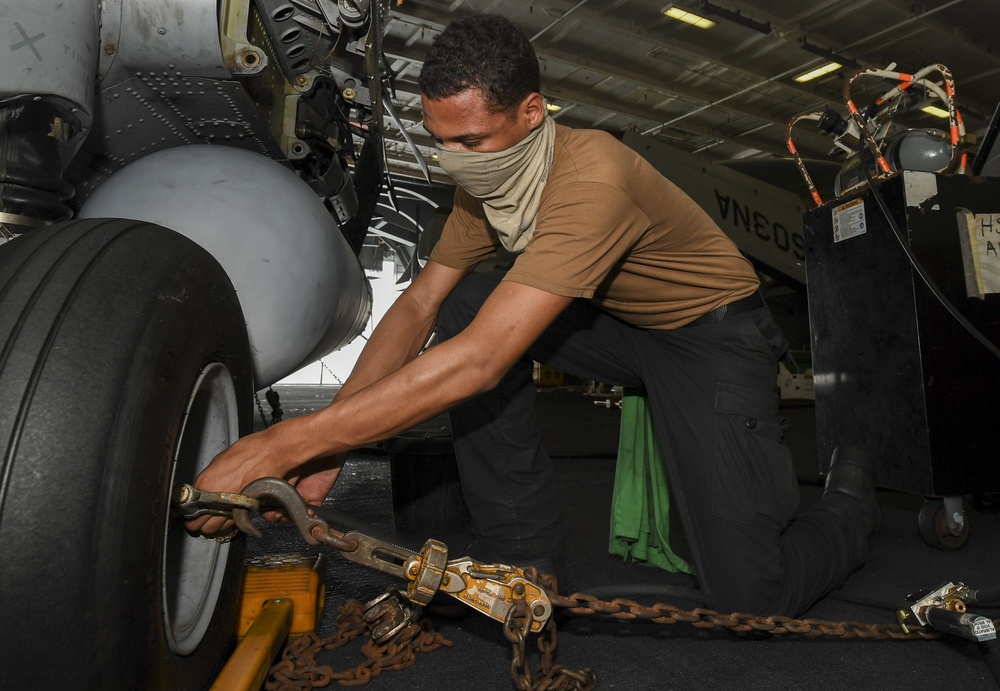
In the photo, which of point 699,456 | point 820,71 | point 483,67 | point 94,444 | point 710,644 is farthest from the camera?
point 820,71

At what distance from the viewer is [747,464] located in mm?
1386

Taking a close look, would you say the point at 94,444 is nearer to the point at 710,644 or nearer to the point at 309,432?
the point at 309,432

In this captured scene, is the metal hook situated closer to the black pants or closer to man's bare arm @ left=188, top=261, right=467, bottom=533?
man's bare arm @ left=188, top=261, right=467, bottom=533

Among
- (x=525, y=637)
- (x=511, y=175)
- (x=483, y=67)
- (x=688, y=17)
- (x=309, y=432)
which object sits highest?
(x=688, y=17)

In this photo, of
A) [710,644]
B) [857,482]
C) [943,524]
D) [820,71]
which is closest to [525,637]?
[710,644]

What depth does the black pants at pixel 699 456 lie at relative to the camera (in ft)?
4.52

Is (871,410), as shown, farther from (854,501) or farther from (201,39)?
(201,39)

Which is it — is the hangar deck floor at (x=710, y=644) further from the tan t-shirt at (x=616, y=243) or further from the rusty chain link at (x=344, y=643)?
the tan t-shirt at (x=616, y=243)

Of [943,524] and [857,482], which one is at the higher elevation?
[857,482]

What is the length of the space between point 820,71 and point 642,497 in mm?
9756

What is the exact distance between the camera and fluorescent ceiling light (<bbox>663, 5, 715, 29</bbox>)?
8328mm

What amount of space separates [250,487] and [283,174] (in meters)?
0.84

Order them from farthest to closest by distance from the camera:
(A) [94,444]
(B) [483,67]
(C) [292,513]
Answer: (B) [483,67] → (C) [292,513] → (A) [94,444]

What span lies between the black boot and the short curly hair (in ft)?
4.38
